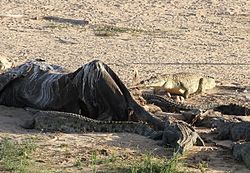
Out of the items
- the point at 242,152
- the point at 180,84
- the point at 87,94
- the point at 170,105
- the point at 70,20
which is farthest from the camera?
the point at 70,20

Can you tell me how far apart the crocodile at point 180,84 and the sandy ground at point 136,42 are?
0.18 meters

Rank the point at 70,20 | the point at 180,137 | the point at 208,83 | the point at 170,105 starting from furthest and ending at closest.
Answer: the point at 70,20 < the point at 208,83 < the point at 170,105 < the point at 180,137

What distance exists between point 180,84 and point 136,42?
4.30m

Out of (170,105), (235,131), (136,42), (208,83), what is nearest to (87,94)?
(170,105)

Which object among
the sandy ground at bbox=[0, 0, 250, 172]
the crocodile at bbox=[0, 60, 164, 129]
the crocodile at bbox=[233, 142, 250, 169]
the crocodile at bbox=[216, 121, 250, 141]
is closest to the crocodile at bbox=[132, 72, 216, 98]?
the sandy ground at bbox=[0, 0, 250, 172]

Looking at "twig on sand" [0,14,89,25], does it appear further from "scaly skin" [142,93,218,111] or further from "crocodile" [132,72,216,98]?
"scaly skin" [142,93,218,111]

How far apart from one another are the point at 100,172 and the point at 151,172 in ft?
1.76

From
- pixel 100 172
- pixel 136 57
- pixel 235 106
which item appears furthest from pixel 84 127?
pixel 136 57

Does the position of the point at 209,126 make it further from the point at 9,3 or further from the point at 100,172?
the point at 9,3

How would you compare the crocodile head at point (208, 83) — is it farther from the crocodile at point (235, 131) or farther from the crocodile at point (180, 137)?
the crocodile at point (180, 137)

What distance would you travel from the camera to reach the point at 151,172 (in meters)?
7.52

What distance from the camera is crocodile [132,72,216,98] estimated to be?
12023 mm

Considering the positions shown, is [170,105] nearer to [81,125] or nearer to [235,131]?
[235,131]

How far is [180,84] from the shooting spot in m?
12.1
